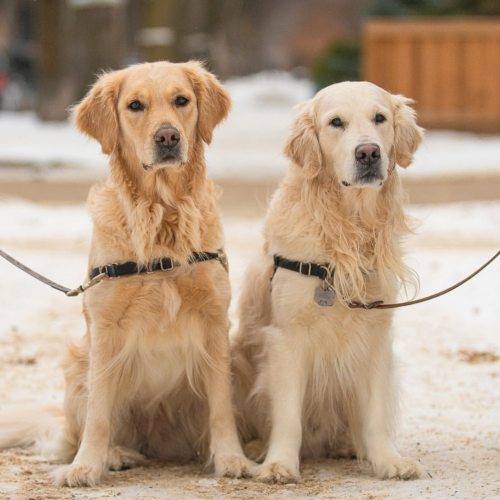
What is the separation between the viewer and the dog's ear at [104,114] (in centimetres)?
488

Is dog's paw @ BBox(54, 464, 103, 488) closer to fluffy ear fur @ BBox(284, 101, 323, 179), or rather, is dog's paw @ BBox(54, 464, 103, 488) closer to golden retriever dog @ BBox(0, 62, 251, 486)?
golden retriever dog @ BBox(0, 62, 251, 486)

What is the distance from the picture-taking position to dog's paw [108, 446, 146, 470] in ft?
16.3

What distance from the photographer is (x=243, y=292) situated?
520 cm

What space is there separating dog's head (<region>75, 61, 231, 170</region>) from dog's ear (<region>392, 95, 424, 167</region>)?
71 centimetres

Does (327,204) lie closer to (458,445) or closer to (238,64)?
(458,445)

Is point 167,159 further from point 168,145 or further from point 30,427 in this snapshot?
point 30,427

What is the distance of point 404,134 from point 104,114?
1.22 m

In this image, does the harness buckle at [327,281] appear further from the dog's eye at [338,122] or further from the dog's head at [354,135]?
the dog's eye at [338,122]

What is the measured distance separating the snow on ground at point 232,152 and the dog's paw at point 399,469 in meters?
10.7

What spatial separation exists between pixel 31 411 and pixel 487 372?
268 cm

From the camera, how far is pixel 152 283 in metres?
4.73

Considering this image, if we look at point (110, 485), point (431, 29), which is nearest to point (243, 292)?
point (110, 485)

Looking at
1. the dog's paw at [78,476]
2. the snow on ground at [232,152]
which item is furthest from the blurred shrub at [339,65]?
the dog's paw at [78,476]

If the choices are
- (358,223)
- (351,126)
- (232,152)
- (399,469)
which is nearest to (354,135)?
(351,126)
